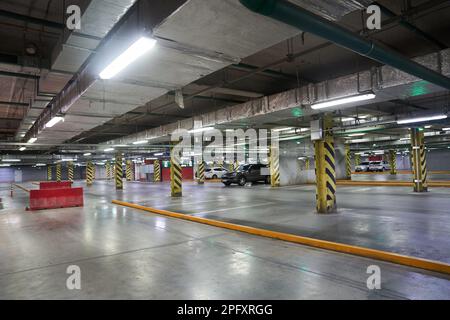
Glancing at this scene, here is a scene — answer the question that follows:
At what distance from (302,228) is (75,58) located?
5596 mm

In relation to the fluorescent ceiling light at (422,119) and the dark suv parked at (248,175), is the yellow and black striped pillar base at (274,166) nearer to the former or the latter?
the dark suv parked at (248,175)

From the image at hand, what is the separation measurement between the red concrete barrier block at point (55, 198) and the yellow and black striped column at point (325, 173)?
32.5ft

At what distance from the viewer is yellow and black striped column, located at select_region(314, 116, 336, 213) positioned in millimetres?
8516

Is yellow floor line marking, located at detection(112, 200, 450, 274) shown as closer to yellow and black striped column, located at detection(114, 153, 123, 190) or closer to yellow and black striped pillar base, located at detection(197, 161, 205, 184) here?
yellow and black striped column, located at detection(114, 153, 123, 190)

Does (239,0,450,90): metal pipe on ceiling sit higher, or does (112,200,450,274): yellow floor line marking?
(239,0,450,90): metal pipe on ceiling

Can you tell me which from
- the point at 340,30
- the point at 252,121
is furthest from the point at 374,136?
the point at 340,30

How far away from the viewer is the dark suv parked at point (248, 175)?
72.8 feet

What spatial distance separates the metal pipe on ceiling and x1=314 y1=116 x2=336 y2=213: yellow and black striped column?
4.11m

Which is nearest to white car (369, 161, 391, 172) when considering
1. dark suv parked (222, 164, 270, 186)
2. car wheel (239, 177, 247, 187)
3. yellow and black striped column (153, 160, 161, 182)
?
dark suv parked (222, 164, 270, 186)

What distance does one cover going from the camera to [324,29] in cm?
303

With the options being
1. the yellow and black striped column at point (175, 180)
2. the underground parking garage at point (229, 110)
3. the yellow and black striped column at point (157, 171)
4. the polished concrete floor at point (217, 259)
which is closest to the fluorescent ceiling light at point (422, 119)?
the underground parking garage at point (229, 110)

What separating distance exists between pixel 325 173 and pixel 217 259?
5381 millimetres

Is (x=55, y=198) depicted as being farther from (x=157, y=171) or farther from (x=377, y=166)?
(x=377, y=166)
